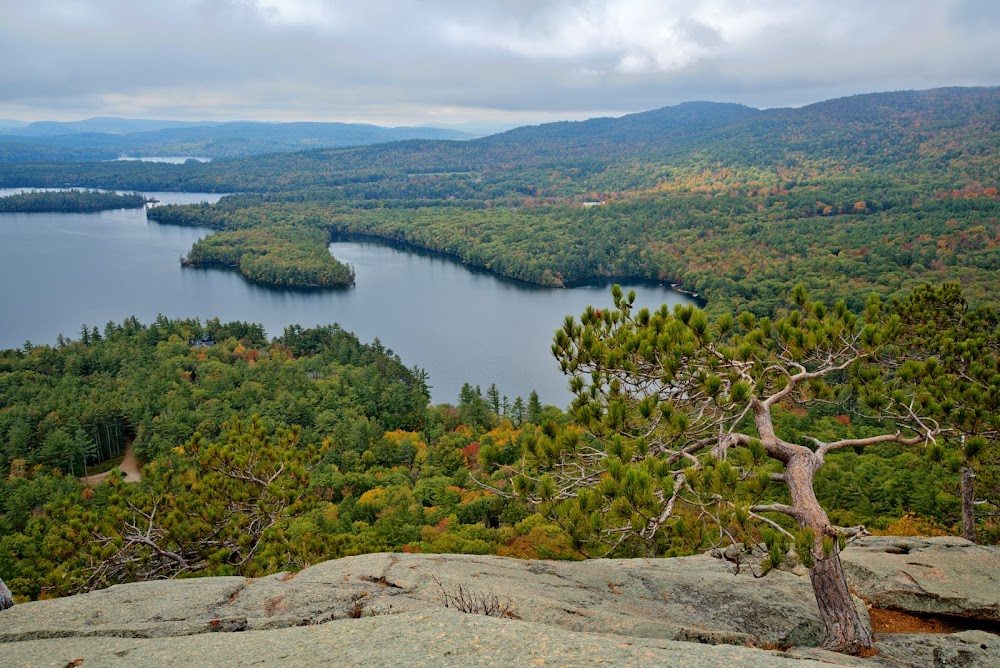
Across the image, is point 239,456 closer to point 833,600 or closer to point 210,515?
point 210,515

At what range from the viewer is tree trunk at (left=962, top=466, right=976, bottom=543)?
8461mm

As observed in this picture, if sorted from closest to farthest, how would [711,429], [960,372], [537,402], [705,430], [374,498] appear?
1. [705,430]
2. [711,429]
3. [960,372]
4. [374,498]
5. [537,402]

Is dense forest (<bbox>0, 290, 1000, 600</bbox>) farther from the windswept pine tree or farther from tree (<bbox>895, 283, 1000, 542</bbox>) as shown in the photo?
the windswept pine tree

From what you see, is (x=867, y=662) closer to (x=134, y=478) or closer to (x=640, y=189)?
(x=134, y=478)

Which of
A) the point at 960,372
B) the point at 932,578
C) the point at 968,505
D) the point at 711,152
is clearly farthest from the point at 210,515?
the point at 711,152

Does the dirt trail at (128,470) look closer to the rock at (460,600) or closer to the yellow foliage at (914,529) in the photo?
the rock at (460,600)

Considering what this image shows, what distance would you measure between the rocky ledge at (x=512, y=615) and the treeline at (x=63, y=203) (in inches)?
5160

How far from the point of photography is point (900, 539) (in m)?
7.72

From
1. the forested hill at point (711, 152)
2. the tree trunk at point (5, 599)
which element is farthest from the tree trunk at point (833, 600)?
the forested hill at point (711, 152)

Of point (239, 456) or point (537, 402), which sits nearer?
point (239, 456)

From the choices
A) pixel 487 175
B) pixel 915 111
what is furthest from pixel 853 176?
pixel 487 175

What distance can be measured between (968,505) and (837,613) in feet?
17.2

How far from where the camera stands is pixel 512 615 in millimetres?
5039

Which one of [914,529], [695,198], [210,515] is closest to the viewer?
[210,515]
